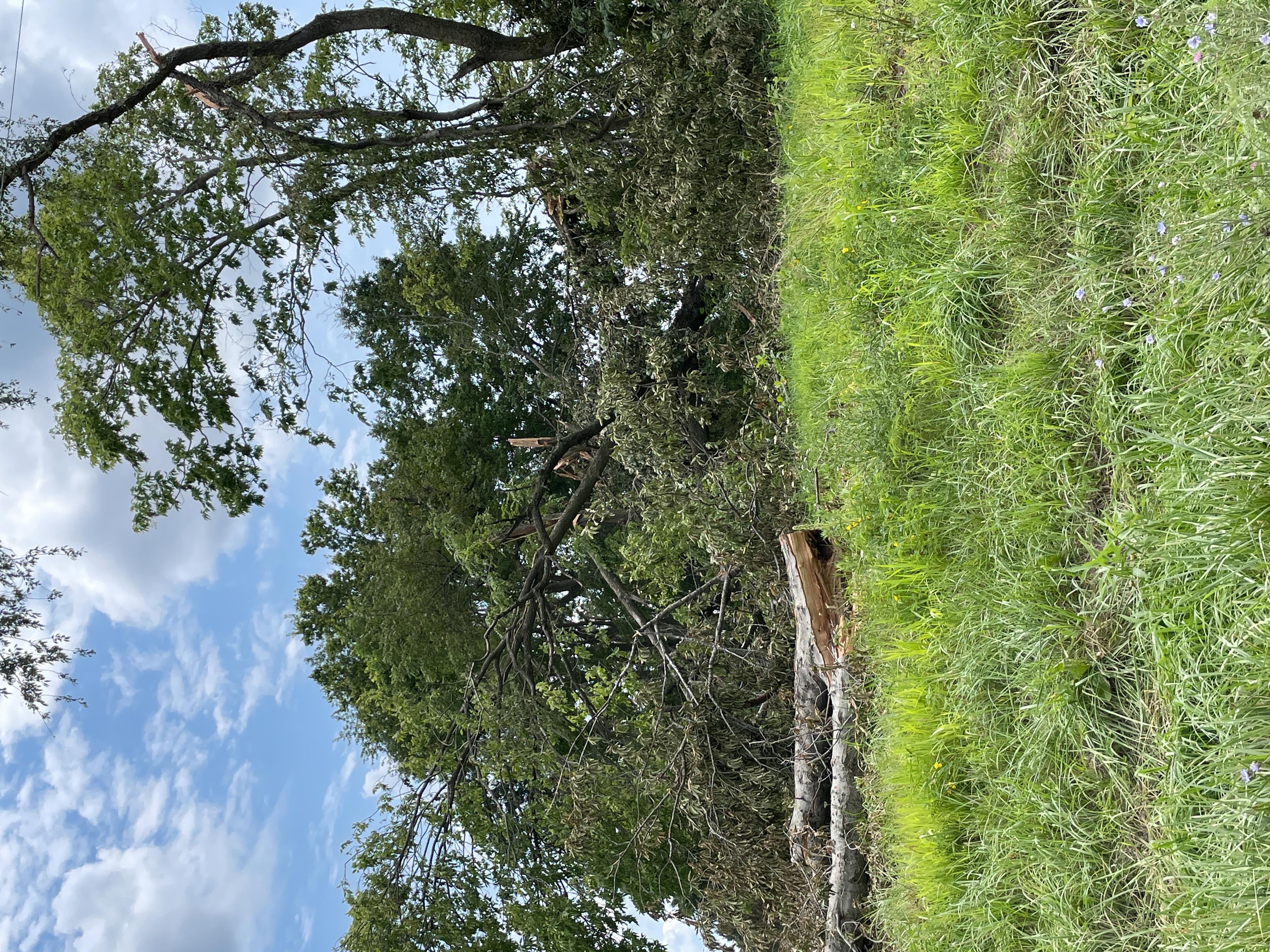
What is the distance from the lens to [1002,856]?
398 cm

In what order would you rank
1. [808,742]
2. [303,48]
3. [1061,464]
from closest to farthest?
[1061,464] → [808,742] → [303,48]

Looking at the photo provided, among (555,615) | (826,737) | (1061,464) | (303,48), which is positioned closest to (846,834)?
(826,737)

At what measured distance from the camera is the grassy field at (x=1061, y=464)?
9.88 feet

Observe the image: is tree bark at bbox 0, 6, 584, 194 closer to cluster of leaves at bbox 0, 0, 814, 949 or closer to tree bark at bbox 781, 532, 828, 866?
cluster of leaves at bbox 0, 0, 814, 949

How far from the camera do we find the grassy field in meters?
3.01

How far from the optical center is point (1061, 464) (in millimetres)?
3773

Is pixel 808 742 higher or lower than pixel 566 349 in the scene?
lower

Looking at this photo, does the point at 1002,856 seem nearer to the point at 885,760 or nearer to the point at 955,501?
the point at 885,760

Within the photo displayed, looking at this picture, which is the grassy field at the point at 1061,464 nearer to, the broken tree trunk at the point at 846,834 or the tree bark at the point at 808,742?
the broken tree trunk at the point at 846,834

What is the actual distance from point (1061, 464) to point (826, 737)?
140 inches

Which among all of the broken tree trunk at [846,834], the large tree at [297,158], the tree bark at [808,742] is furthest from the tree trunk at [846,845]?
the large tree at [297,158]

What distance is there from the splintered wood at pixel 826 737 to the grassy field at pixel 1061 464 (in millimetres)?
535

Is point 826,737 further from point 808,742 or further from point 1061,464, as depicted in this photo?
point 1061,464

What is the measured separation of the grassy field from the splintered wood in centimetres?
54
